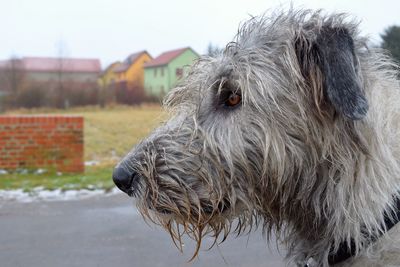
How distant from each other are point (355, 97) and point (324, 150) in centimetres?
31

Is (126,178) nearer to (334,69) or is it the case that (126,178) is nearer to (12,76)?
(334,69)

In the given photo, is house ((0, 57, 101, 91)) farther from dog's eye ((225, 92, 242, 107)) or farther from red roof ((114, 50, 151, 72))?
dog's eye ((225, 92, 242, 107))

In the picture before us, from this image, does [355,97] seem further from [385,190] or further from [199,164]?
[199,164]

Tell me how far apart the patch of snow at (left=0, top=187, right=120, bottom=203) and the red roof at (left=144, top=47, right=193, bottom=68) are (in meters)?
51.2

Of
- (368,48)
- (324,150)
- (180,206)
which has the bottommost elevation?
(180,206)

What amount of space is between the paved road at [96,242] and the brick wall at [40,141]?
2864 mm

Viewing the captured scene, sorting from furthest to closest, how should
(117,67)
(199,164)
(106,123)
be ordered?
(117,67) → (106,123) → (199,164)

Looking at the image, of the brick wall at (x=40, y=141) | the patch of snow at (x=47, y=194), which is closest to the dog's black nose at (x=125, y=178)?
the patch of snow at (x=47, y=194)

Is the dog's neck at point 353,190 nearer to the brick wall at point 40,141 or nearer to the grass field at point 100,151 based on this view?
the grass field at point 100,151

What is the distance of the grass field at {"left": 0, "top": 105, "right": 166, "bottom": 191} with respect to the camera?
9969 mm

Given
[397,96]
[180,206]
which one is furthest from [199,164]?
[397,96]

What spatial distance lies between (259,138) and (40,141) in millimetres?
9613

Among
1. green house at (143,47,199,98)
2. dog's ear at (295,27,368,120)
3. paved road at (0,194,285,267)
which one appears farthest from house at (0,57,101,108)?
dog's ear at (295,27,368,120)

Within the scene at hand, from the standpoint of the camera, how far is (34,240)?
684cm
